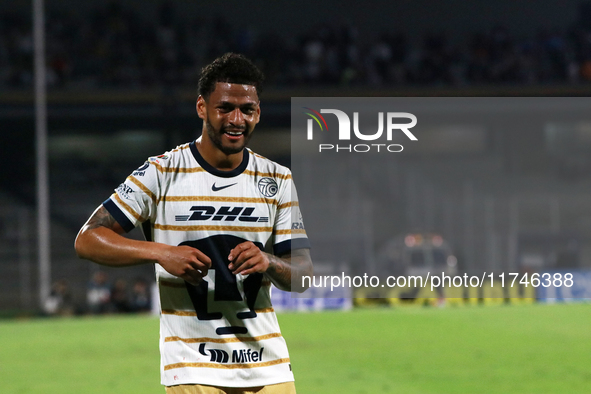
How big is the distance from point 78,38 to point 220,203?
89.8 ft

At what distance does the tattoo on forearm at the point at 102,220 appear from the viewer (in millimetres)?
2943

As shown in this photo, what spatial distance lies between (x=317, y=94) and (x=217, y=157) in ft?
79.5

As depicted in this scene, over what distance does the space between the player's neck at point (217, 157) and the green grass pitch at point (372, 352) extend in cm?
700

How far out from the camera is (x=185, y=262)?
2.74 m

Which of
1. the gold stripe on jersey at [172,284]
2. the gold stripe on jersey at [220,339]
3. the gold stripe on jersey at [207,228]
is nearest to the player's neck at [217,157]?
the gold stripe on jersey at [207,228]

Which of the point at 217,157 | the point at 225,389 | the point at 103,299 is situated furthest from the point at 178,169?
the point at 103,299

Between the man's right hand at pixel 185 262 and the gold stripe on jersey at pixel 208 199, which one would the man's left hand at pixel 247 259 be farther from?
the gold stripe on jersey at pixel 208 199

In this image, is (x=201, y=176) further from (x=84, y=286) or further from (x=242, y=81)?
(x=84, y=286)

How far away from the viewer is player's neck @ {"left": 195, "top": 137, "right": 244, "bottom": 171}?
307cm

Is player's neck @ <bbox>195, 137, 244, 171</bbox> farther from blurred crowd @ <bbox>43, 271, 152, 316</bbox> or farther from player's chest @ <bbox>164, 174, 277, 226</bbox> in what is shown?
blurred crowd @ <bbox>43, 271, 152, 316</bbox>

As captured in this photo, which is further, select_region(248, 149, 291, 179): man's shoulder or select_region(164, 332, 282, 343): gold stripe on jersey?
select_region(248, 149, 291, 179): man's shoulder

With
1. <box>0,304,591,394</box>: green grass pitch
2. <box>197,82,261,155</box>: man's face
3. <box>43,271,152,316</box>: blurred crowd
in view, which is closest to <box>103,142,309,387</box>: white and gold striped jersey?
<box>197,82,261,155</box>: man's face

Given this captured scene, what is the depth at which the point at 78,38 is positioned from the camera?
28844mm

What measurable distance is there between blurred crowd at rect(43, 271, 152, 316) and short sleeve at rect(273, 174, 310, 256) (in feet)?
59.8
